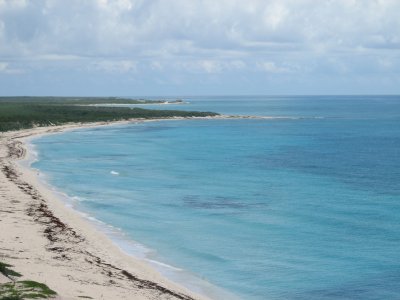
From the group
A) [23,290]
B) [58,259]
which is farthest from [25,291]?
[58,259]

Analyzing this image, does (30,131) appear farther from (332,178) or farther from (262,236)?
(262,236)

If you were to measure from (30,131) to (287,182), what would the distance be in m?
59.7

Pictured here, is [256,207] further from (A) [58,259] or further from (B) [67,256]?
(A) [58,259]

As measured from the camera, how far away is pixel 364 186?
49.0 metres

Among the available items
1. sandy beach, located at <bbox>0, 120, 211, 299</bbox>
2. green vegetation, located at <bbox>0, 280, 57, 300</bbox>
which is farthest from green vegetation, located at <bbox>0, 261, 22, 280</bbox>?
green vegetation, located at <bbox>0, 280, 57, 300</bbox>

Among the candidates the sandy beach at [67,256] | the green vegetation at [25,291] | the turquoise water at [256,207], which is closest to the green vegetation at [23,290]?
the green vegetation at [25,291]

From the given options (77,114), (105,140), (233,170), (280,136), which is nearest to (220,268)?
(233,170)

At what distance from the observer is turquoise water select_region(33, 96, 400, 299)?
85.5 ft

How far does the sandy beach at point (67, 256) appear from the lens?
2166 cm

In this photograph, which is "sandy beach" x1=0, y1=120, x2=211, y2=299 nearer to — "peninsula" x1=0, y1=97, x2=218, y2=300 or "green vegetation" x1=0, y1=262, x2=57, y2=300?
"peninsula" x1=0, y1=97, x2=218, y2=300

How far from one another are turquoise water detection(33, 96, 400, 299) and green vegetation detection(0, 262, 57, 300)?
761cm

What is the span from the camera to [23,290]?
1920cm

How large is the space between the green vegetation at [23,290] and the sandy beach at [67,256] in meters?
0.58

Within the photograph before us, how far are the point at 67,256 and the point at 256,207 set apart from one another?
Answer: 55.2ft
